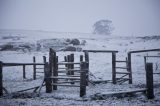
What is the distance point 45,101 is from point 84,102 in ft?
4.47

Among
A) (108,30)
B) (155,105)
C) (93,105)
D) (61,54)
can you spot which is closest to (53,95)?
(93,105)

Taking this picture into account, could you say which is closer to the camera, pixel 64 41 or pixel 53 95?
pixel 53 95

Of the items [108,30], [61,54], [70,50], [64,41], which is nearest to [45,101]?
[61,54]

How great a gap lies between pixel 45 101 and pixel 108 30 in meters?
78.9

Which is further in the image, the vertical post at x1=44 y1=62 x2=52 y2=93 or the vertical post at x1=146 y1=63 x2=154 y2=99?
the vertical post at x1=44 y1=62 x2=52 y2=93

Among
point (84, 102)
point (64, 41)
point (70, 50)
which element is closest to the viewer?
point (84, 102)

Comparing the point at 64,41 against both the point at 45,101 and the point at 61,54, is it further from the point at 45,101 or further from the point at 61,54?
the point at 45,101

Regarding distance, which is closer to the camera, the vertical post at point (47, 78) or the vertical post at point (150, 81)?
the vertical post at point (150, 81)

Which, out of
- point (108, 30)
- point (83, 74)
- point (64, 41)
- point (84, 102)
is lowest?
point (84, 102)

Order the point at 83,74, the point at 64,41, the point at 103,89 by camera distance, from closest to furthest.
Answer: the point at 83,74
the point at 103,89
the point at 64,41

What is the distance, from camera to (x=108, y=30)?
8512 centimetres

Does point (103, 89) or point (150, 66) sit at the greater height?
point (150, 66)

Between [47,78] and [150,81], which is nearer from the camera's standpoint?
[150,81]

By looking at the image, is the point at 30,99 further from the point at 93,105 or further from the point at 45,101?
the point at 93,105
